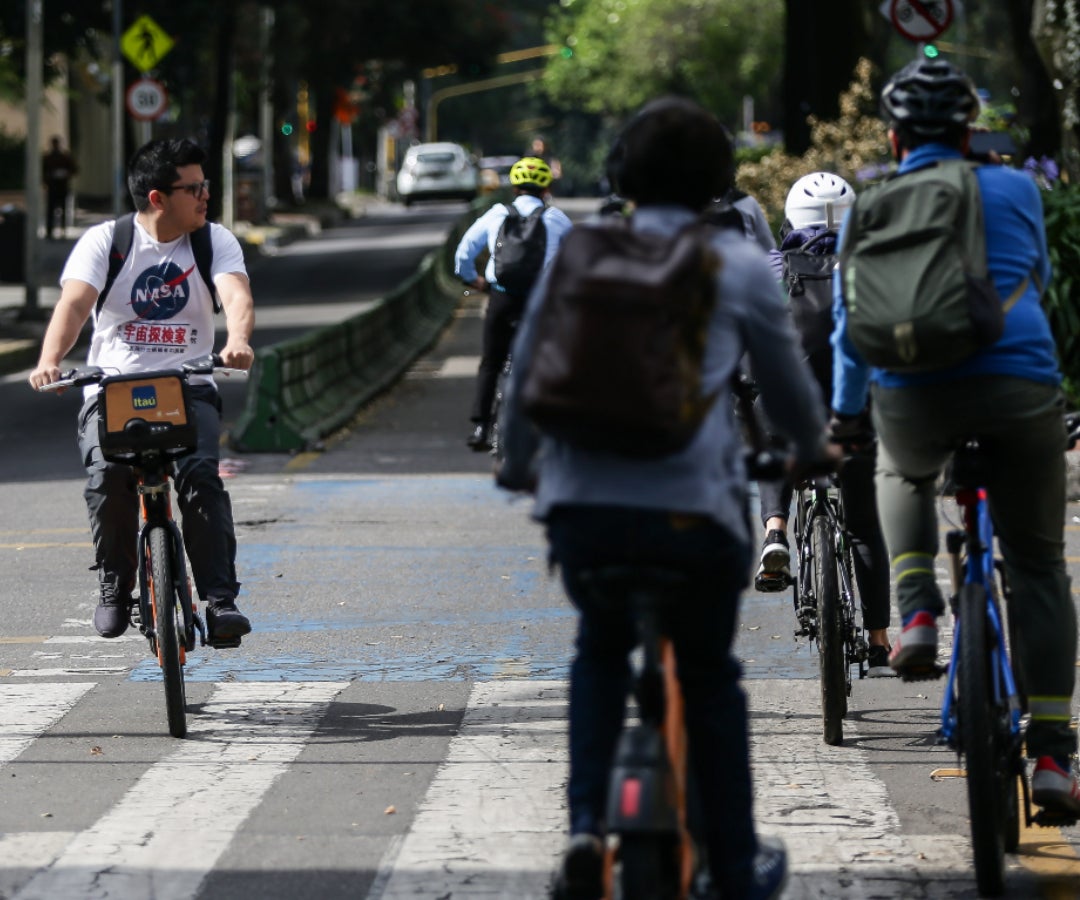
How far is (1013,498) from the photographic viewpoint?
5082 millimetres

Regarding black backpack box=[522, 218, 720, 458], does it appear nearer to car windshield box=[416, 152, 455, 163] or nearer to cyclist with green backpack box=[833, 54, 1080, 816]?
cyclist with green backpack box=[833, 54, 1080, 816]

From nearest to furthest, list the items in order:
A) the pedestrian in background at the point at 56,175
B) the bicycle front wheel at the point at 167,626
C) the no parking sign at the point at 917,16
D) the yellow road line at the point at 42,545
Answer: the bicycle front wheel at the point at 167,626, the yellow road line at the point at 42,545, the no parking sign at the point at 917,16, the pedestrian in background at the point at 56,175

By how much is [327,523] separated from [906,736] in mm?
5751

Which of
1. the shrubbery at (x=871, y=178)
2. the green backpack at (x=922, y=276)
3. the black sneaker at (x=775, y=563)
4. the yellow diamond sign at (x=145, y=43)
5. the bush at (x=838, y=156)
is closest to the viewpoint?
the green backpack at (x=922, y=276)

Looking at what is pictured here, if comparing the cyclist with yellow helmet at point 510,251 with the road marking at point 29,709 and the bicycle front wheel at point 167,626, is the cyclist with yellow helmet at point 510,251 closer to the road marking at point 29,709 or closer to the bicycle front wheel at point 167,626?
the road marking at point 29,709

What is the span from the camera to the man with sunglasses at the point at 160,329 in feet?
23.8

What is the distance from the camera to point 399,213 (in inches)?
2744

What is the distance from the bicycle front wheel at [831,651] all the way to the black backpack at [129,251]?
7.24ft

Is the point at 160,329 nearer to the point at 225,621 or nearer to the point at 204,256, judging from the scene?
the point at 204,256

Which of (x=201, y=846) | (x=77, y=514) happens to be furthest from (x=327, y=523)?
(x=201, y=846)

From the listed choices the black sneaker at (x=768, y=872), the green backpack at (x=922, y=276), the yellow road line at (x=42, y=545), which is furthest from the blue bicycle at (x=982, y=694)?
the yellow road line at (x=42, y=545)

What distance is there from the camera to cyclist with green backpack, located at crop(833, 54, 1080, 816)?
4879mm

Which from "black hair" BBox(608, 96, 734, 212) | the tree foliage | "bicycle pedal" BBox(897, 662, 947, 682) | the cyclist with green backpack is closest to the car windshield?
the tree foliage

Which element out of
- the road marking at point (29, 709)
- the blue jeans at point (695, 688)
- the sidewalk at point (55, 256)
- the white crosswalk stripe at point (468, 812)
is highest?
the blue jeans at point (695, 688)
